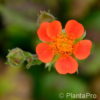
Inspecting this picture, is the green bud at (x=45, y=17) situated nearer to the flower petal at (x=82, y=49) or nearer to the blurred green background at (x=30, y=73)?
the flower petal at (x=82, y=49)

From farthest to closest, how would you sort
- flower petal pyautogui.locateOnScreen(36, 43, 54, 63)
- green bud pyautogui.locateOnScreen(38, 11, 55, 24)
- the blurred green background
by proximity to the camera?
the blurred green background → green bud pyautogui.locateOnScreen(38, 11, 55, 24) → flower petal pyautogui.locateOnScreen(36, 43, 54, 63)

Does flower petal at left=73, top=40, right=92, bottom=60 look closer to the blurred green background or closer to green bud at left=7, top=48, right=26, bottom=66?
green bud at left=7, top=48, right=26, bottom=66

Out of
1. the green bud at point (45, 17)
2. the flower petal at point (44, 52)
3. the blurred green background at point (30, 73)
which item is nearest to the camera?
the flower petal at point (44, 52)

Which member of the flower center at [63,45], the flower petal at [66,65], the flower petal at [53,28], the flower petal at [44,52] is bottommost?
the flower petal at [66,65]

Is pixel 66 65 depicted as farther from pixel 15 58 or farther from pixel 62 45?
pixel 15 58

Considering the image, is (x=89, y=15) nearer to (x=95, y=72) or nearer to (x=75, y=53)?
(x=95, y=72)

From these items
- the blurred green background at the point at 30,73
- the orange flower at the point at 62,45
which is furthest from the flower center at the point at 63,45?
the blurred green background at the point at 30,73

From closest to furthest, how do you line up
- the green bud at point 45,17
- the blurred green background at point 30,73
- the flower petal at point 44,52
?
the flower petal at point 44,52, the green bud at point 45,17, the blurred green background at point 30,73

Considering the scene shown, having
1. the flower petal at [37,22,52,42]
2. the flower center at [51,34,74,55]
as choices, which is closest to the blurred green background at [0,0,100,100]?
the flower center at [51,34,74,55]
